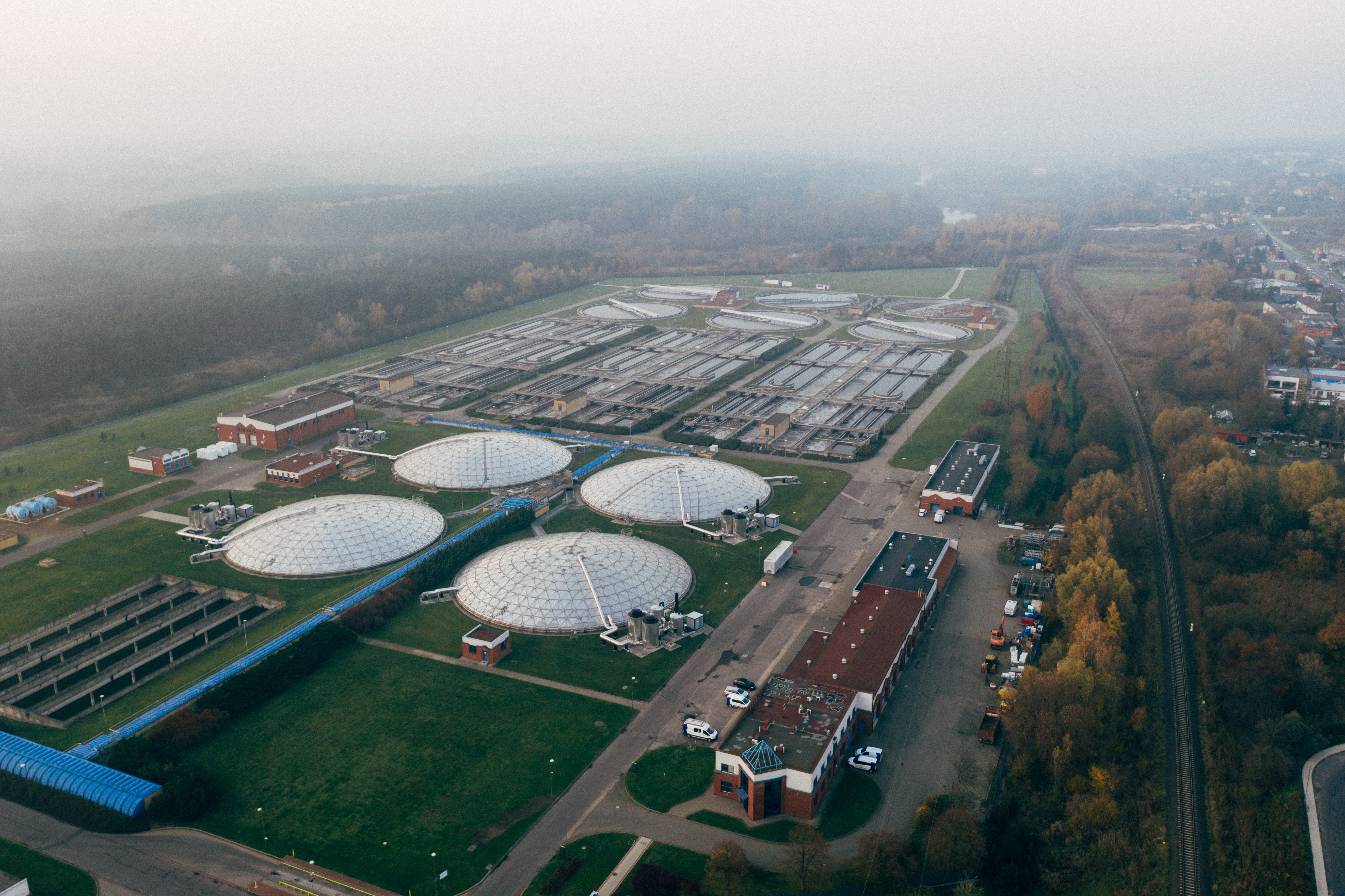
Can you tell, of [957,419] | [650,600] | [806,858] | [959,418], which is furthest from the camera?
[959,418]

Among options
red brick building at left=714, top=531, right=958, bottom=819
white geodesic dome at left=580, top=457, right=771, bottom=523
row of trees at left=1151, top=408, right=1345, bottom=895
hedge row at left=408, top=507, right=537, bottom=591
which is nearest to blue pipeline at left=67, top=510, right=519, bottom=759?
hedge row at left=408, top=507, right=537, bottom=591

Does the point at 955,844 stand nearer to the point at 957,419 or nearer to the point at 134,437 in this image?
the point at 957,419

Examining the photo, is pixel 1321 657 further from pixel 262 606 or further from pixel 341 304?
pixel 341 304

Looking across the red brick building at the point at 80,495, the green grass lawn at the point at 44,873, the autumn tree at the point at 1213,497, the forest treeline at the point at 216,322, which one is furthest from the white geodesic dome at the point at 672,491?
the forest treeline at the point at 216,322

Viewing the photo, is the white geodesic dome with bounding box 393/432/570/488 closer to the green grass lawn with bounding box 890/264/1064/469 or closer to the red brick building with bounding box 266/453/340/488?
the red brick building with bounding box 266/453/340/488

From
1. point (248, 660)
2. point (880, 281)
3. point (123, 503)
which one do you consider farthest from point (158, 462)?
point (880, 281)

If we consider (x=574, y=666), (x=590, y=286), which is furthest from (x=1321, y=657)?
(x=590, y=286)
